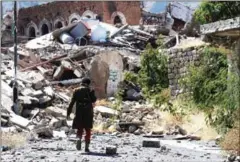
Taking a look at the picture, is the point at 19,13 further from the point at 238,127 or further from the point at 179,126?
the point at 238,127

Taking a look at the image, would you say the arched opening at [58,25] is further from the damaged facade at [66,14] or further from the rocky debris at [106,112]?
the rocky debris at [106,112]

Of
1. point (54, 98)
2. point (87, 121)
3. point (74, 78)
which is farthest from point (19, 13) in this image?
point (87, 121)

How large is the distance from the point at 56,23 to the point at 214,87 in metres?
14.8

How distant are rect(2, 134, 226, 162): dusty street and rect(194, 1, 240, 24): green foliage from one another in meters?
3.95

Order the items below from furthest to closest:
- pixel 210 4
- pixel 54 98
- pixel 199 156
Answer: pixel 54 98 < pixel 210 4 < pixel 199 156

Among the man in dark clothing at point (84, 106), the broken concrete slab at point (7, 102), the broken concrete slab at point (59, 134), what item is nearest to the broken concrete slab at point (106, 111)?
the broken concrete slab at point (7, 102)

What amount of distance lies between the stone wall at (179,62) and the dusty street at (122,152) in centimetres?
440

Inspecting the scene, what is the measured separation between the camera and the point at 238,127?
7.23 metres

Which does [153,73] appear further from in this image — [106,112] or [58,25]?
[58,25]

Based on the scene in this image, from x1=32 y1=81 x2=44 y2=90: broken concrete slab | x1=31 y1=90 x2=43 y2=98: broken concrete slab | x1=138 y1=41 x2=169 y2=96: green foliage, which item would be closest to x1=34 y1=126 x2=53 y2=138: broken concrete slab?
x1=31 y1=90 x2=43 y2=98: broken concrete slab

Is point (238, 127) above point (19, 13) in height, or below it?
below

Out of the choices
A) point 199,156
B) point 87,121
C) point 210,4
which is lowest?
point 199,156

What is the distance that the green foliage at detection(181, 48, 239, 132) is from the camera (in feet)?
30.0

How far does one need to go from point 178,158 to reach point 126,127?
16.8ft
